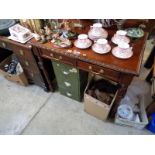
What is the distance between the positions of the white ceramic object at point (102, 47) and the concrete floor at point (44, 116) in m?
0.84

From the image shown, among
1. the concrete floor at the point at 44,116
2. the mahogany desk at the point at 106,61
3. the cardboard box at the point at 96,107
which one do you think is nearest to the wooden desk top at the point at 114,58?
the mahogany desk at the point at 106,61

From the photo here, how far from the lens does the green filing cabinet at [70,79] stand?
4.73 ft

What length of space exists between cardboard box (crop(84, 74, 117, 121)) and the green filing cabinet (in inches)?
5.0

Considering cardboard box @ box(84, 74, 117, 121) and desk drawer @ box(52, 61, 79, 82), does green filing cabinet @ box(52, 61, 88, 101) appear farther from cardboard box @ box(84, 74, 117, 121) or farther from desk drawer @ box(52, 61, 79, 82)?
cardboard box @ box(84, 74, 117, 121)

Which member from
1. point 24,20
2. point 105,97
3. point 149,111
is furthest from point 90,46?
point 149,111

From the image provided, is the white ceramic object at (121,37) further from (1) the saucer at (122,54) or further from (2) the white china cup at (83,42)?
(2) the white china cup at (83,42)

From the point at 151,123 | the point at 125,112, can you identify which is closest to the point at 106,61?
the point at 125,112

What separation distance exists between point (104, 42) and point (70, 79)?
0.57 meters

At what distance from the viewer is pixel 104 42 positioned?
1.14 m

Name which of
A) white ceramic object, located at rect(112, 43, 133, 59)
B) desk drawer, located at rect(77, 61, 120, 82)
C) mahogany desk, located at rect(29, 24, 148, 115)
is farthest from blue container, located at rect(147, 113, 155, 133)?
white ceramic object, located at rect(112, 43, 133, 59)

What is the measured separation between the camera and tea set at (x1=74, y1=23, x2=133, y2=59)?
1095 millimetres
